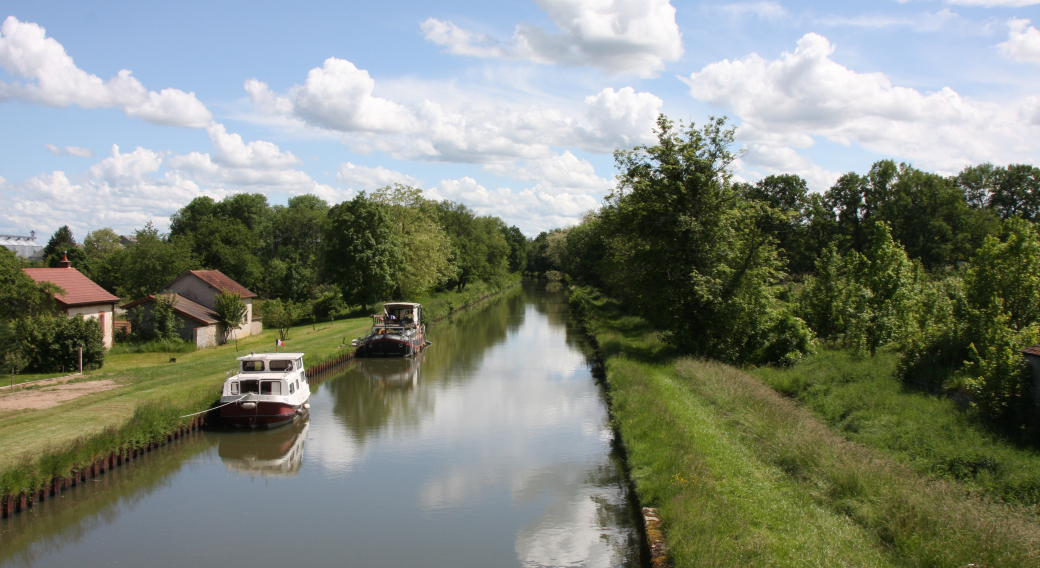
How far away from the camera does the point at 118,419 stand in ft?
52.9

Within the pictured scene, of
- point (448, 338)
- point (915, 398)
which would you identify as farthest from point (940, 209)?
point (915, 398)

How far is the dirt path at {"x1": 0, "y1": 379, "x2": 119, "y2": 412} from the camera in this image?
17.6 meters

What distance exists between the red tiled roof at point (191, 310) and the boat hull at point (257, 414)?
53.1 ft

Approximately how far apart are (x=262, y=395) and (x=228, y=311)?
17.5 meters

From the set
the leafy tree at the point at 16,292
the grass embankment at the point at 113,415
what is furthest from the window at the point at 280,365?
the leafy tree at the point at 16,292

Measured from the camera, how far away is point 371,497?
14.0 metres

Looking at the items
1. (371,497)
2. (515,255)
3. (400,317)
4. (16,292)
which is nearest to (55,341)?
(16,292)

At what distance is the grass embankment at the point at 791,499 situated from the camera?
8.32 m

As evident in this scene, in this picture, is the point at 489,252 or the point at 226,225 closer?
the point at 226,225

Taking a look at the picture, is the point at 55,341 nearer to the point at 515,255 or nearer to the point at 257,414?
the point at 257,414

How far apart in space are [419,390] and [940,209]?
47859mm

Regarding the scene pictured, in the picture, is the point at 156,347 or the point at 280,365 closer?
the point at 280,365

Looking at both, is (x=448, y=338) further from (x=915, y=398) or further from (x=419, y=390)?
(x=915, y=398)

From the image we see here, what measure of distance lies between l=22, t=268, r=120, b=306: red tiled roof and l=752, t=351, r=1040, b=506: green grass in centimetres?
2852
